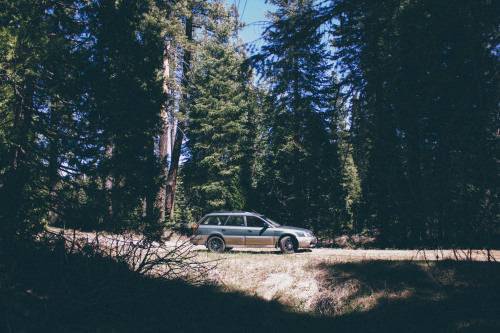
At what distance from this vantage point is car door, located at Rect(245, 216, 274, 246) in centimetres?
1151

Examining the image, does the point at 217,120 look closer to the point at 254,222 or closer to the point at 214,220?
the point at 214,220

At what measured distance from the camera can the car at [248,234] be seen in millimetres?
11406

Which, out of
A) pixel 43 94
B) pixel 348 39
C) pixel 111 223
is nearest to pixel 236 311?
pixel 111 223

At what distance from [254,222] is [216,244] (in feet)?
6.28

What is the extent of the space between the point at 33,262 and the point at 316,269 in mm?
5749

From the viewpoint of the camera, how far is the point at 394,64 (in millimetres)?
3621

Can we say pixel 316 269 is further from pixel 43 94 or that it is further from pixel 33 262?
pixel 43 94

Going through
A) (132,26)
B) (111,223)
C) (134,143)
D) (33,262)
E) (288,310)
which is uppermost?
(132,26)

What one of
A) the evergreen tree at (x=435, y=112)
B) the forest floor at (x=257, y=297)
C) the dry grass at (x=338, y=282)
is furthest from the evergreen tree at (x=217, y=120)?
the evergreen tree at (x=435, y=112)

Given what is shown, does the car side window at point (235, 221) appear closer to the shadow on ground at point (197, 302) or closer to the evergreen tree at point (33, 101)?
the shadow on ground at point (197, 302)

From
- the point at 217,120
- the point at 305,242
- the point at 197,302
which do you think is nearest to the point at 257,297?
the point at 197,302

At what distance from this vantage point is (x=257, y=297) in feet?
19.6

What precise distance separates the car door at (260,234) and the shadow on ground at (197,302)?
5359mm

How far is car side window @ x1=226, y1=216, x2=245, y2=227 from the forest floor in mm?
5002
